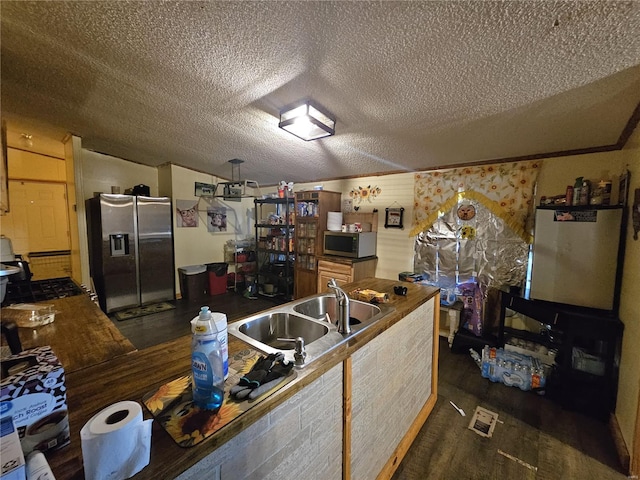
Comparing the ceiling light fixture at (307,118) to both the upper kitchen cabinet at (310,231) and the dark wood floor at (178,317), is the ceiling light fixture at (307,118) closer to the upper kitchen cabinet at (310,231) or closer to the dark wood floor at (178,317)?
the upper kitchen cabinet at (310,231)

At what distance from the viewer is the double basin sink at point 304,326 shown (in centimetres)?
114

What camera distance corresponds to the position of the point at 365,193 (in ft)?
12.9

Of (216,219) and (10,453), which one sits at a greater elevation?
(216,219)

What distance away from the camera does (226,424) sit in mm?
695

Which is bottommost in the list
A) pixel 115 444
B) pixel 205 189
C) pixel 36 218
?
pixel 115 444

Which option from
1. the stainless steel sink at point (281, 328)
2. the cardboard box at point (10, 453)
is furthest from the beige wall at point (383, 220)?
the cardboard box at point (10, 453)

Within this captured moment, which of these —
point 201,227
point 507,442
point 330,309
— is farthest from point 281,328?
point 201,227

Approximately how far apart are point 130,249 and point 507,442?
4.83 m

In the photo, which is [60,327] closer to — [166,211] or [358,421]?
[358,421]

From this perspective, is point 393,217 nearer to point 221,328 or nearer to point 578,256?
point 578,256

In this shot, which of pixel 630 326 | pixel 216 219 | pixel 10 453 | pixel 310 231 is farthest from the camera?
pixel 216 219

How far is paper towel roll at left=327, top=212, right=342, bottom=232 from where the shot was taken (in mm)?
3938

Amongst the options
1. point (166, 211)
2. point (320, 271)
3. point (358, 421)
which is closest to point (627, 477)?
point (358, 421)

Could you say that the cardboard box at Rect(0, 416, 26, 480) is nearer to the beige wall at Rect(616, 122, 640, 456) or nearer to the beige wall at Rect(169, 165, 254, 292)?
the beige wall at Rect(616, 122, 640, 456)
